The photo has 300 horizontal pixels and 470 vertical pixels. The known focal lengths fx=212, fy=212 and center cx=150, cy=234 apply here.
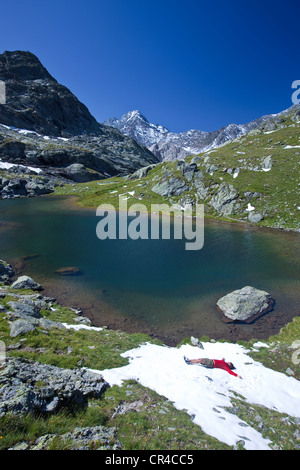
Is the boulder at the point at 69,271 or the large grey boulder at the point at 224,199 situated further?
the large grey boulder at the point at 224,199

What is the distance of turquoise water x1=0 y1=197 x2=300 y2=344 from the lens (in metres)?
21.0

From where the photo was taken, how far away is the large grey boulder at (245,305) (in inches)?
856

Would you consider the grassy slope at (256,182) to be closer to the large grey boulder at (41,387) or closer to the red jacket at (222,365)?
the red jacket at (222,365)

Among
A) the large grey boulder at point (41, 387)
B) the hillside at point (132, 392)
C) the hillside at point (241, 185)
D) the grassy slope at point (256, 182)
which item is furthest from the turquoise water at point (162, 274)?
the hillside at point (241, 185)

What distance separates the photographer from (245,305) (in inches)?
880

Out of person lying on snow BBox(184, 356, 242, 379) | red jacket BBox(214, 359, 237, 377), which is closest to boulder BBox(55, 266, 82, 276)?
person lying on snow BBox(184, 356, 242, 379)

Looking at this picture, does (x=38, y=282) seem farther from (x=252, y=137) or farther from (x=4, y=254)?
(x=252, y=137)

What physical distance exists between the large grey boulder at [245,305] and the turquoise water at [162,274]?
2.65ft

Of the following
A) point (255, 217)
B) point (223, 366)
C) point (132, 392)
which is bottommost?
point (223, 366)

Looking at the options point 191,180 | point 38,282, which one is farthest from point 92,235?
point 191,180

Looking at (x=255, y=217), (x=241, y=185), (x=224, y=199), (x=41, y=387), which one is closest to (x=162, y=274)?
(x=41, y=387)

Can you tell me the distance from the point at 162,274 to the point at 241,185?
5717 centimetres

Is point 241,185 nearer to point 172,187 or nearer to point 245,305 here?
point 172,187
